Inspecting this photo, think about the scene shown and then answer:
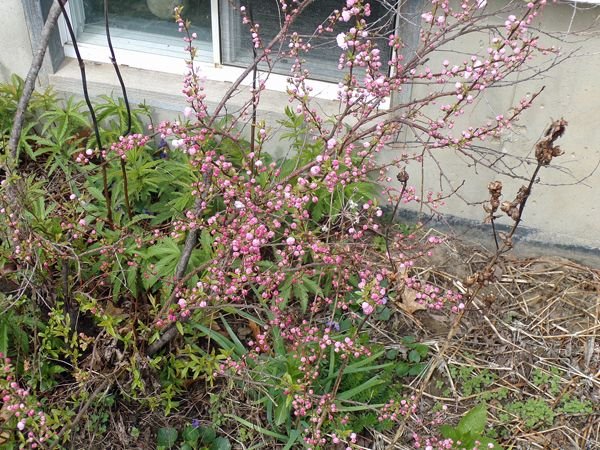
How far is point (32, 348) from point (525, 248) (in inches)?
92.5

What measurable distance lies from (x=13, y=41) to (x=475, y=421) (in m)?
2.97

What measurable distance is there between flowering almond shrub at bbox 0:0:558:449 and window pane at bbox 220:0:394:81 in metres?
0.27

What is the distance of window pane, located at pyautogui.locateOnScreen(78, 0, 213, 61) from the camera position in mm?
3453

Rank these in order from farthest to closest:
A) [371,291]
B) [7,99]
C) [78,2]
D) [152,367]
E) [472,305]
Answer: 1. [78,2]
2. [7,99]
3. [472,305]
4. [152,367]
5. [371,291]

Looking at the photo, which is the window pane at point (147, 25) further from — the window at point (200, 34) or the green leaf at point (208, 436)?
the green leaf at point (208, 436)

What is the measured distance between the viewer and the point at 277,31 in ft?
10.9

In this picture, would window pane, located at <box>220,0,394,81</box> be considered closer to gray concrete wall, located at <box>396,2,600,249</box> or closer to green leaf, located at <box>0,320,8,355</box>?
gray concrete wall, located at <box>396,2,600,249</box>

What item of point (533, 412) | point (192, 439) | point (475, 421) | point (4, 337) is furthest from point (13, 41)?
point (533, 412)

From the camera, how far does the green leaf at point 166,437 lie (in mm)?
2477

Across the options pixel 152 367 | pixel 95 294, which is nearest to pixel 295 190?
pixel 152 367

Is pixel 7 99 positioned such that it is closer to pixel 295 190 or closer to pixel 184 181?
pixel 184 181

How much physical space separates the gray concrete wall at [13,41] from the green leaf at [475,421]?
2837mm

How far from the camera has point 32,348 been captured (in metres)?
2.64

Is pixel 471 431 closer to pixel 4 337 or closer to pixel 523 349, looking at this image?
pixel 523 349
